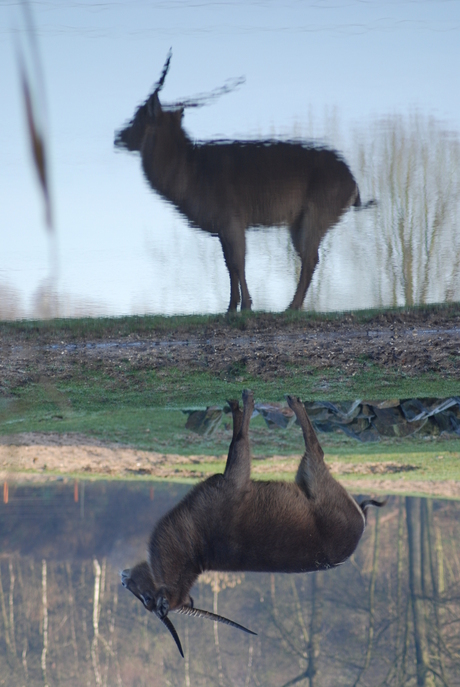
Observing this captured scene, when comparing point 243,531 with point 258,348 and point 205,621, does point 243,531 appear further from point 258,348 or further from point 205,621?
point 258,348

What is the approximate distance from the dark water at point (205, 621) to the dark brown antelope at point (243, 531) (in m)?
0.25

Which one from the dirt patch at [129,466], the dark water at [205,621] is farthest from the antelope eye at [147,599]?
the dirt patch at [129,466]

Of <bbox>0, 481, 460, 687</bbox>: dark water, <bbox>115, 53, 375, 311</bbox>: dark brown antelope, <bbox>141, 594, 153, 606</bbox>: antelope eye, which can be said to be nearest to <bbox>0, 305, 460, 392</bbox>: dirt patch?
<bbox>115, 53, 375, 311</bbox>: dark brown antelope

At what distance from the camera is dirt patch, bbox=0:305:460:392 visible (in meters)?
3.13

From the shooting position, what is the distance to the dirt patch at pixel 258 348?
3.13 m

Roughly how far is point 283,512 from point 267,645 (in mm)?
787

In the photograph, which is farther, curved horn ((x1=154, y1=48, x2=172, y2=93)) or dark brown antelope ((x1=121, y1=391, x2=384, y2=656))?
curved horn ((x1=154, y1=48, x2=172, y2=93))

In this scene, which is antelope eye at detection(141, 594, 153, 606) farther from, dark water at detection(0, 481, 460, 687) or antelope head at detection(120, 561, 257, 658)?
dark water at detection(0, 481, 460, 687)

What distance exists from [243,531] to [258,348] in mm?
1465

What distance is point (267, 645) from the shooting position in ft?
7.90

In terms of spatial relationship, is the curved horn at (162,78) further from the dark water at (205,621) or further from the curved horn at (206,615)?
the curved horn at (206,615)

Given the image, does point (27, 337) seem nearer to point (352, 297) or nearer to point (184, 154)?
point (184, 154)

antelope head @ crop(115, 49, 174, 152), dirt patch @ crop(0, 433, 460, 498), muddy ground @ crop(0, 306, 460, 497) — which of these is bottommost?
dirt patch @ crop(0, 433, 460, 498)

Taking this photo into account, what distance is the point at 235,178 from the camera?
353 cm
